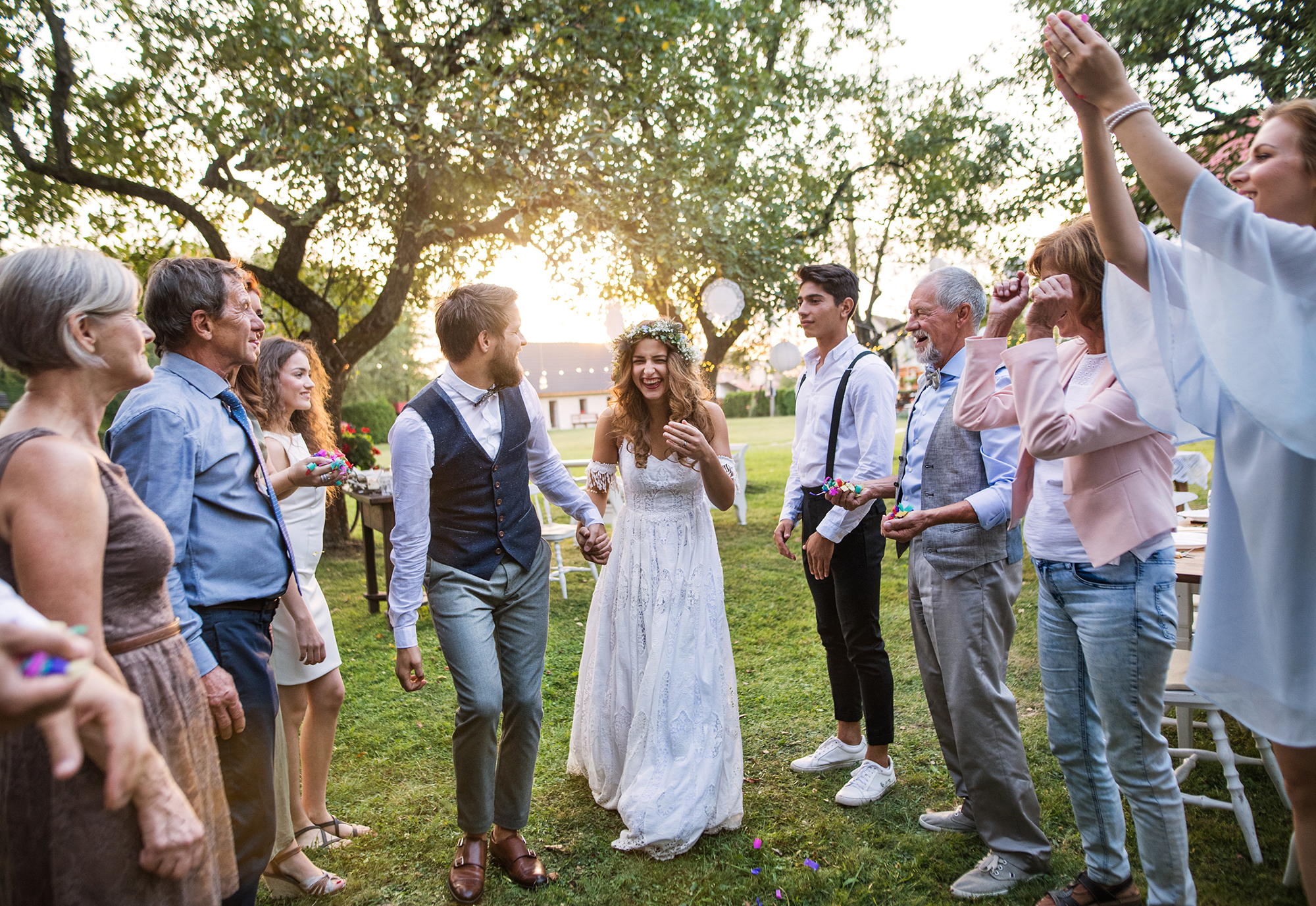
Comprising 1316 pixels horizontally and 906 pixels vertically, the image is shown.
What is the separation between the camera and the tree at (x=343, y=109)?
300 inches

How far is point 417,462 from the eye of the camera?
292 cm

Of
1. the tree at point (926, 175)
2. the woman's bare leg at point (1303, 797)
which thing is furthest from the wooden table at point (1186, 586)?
the tree at point (926, 175)

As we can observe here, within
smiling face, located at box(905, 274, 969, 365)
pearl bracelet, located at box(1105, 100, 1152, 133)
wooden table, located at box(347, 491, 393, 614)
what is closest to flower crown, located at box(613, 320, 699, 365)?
smiling face, located at box(905, 274, 969, 365)

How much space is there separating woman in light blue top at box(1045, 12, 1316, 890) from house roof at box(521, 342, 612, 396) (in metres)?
60.0

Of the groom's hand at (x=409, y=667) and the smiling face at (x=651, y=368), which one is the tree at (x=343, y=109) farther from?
the groom's hand at (x=409, y=667)


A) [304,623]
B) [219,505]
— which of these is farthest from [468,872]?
[219,505]

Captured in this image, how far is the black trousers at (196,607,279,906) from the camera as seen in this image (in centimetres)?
219

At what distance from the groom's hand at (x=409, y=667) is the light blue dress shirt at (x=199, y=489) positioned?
58cm

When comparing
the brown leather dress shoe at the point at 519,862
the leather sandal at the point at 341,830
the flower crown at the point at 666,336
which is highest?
the flower crown at the point at 666,336

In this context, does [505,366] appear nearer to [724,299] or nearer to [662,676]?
[662,676]

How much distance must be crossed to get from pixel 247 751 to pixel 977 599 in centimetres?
247

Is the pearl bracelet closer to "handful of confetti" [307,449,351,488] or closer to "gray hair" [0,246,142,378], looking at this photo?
"gray hair" [0,246,142,378]

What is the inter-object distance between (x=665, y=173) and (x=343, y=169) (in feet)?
10.8

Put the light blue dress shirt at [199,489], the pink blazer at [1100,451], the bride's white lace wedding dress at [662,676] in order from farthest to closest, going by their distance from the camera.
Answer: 1. the bride's white lace wedding dress at [662,676]
2. the pink blazer at [1100,451]
3. the light blue dress shirt at [199,489]
